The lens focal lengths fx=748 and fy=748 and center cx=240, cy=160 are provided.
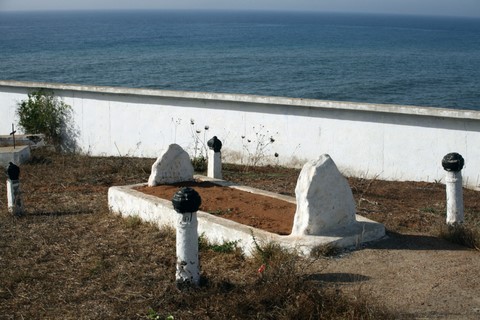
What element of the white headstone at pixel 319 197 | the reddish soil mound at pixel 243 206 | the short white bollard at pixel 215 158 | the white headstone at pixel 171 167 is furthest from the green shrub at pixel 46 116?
the white headstone at pixel 319 197

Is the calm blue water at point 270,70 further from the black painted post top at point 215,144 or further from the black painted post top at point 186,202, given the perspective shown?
the black painted post top at point 186,202

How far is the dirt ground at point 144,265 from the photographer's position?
6.77 m

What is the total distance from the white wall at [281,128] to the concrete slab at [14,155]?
282cm

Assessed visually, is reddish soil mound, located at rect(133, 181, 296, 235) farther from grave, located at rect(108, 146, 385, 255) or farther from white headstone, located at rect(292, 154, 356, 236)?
white headstone, located at rect(292, 154, 356, 236)

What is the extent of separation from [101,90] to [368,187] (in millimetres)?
7667

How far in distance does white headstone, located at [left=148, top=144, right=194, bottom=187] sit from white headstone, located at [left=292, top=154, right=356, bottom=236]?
10.5 ft

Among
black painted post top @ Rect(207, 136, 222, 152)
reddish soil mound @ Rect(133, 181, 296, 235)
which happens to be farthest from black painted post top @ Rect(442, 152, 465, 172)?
black painted post top @ Rect(207, 136, 222, 152)

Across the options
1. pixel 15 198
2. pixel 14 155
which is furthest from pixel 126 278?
pixel 14 155

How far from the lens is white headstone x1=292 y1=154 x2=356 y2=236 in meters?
7.97

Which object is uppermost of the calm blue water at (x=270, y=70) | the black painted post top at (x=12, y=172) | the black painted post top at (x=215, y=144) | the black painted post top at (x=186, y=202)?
the black painted post top at (x=186, y=202)

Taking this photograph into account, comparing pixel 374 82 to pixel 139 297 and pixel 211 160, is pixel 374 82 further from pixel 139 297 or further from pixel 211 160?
pixel 139 297

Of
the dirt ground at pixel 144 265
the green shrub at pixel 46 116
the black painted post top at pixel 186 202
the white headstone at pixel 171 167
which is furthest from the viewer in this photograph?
the green shrub at pixel 46 116

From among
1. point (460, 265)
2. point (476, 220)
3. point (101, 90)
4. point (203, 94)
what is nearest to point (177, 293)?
point (460, 265)

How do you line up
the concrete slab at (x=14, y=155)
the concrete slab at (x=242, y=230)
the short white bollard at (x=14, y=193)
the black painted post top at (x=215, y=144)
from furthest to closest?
the concrete slab at (x=14, y=155) < the black painted post top at (x=215, y=144) < the short white bollard at (x=14, y=193) < the concrete slab at (x=242, y=230)
